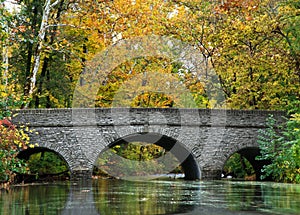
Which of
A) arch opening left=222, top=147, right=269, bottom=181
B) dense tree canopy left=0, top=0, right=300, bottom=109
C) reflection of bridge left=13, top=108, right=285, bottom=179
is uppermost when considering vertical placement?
dense tree canopy left=0, top=0, right=300, bottom=109

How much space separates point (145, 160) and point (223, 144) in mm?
9058

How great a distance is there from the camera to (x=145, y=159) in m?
26.0

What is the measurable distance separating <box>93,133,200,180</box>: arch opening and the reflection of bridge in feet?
1.45

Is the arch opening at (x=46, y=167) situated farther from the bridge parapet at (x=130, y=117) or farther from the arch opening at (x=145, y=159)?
the bridge parapet at (x=130, y=117)

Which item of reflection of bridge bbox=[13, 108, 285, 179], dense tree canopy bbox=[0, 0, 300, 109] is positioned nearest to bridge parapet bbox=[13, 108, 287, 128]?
reflection of bridge bbox=[13, 108, 285, 179]

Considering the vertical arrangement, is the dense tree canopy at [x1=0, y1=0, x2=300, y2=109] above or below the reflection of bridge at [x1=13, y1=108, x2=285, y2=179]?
above

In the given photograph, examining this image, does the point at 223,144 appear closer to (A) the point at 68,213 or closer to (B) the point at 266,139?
(B) the point at 266,139

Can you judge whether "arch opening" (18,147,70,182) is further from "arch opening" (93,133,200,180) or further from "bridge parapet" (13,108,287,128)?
"bridge parapet" (13,108,287,128)

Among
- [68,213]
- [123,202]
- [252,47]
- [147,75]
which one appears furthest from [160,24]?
[68,213]

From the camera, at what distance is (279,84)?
19.9 meters

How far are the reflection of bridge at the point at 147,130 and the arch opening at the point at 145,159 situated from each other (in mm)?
442

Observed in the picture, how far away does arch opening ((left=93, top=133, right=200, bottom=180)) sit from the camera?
1845cm

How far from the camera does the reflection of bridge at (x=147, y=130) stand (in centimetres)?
1681

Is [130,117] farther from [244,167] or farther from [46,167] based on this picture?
[244,167]
